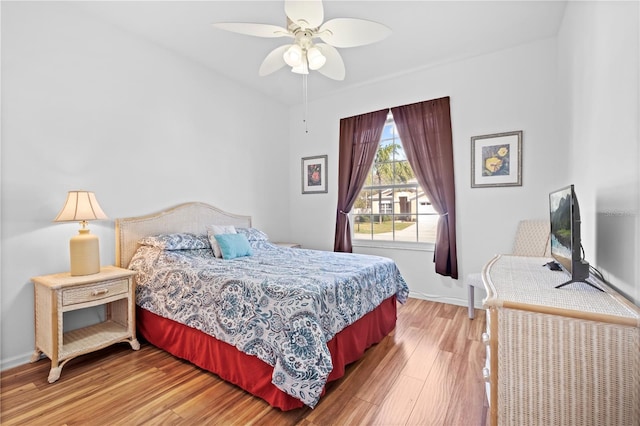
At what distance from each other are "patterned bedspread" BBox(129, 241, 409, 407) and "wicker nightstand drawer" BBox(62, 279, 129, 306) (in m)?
0.22

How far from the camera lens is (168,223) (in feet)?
10.2

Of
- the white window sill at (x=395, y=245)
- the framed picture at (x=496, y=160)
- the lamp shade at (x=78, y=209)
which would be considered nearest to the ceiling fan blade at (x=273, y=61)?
the lamp shade at (x=78, y=209)

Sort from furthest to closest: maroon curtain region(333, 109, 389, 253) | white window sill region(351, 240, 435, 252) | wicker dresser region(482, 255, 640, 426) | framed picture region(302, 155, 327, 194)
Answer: framed picture region(302, 155, 327, 194) < maroon curtain region(333, 109, 389, 253) < white window sill region(351, 240, 435, 252) < wicker dresser region(482, 255, 640, 426)

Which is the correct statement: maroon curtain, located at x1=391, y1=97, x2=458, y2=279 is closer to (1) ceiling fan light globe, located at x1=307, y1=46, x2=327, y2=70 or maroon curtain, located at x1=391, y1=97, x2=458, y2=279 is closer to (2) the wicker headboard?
(1) ceiling fan light globe, located at x1=307, y1=46, x2=327, y2=70

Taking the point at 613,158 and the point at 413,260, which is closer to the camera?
the point at 613,158

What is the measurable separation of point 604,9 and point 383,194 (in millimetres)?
2737

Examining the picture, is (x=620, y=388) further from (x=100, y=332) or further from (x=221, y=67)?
(x=221, y=67)

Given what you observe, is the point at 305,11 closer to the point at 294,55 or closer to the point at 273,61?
the point at 294,55

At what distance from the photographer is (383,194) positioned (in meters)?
4.10

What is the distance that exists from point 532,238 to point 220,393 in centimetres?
309

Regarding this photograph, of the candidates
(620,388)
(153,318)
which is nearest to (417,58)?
(620,388)

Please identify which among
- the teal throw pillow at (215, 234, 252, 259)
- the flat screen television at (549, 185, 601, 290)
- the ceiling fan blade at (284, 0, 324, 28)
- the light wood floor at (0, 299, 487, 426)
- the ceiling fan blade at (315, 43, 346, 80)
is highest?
the ceiling fan blade at (284, 0, 324, 28)

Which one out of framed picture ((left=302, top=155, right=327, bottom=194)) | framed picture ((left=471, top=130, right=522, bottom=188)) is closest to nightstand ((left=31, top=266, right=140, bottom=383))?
framed picture ((left=302, top=155, right=327, bottom=194))

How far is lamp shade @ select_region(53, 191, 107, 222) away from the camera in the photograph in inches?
85.0
